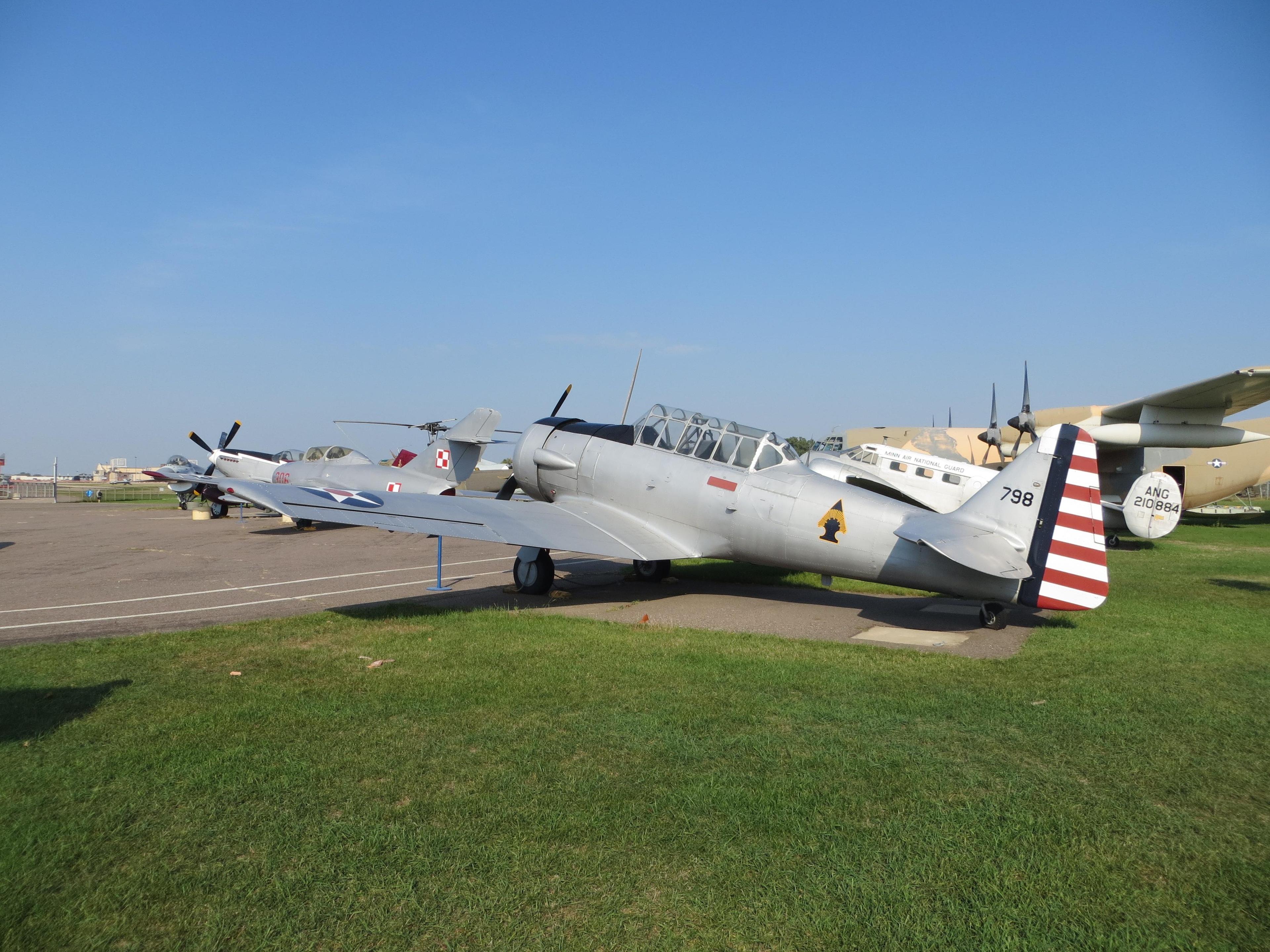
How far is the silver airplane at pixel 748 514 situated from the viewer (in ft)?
28.7

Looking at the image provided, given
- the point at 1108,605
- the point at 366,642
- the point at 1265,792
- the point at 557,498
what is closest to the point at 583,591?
the point at 557,498

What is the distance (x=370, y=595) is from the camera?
38.1 ft

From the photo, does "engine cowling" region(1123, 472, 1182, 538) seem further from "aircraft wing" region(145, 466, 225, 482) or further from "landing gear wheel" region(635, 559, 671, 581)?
"aircraft wing" region(145, 466, 225, 482)

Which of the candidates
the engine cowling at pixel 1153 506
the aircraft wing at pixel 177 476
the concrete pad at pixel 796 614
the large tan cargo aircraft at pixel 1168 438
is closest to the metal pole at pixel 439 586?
the concrete pad at pixel 796 614

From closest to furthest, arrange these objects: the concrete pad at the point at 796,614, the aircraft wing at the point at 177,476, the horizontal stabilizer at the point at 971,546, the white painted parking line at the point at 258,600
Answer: the horizontal stabilizer at the point at 971,546
the concrete pad at the point at 796,614
the white painted parking line at the point at 258,600
the aircraft wing at the point at 177,476

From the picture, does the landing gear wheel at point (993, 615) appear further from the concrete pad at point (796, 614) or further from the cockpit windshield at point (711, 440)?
the cockpit windshield at point (711, 440)

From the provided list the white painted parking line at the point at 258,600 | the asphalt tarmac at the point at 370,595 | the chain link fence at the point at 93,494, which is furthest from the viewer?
the chain link fence at the point at 93,494

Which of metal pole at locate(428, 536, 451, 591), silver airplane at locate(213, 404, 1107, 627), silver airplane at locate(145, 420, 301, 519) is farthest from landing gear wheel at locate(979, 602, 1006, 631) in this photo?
silver airplane at locate(145, 420, 301, 519)

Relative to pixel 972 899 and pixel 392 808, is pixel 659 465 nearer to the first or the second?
pixel 392 808

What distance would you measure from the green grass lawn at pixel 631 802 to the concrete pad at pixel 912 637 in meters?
1.06

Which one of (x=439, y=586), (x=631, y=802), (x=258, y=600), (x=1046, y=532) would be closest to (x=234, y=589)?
(x=258, y=600)

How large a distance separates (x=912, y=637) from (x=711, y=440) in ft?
13.6

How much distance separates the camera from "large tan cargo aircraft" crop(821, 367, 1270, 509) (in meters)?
18.9

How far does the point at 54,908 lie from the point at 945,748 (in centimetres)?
478
